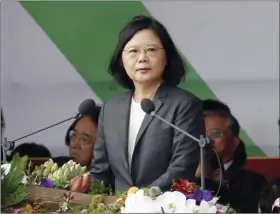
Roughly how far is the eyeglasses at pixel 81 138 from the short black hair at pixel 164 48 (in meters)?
0.29

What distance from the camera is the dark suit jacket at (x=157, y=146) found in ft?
10.3

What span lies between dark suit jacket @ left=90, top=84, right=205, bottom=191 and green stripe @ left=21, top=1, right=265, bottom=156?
0.80 feet

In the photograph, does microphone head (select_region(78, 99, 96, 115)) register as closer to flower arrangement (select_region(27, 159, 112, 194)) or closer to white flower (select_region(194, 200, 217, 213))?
flower arrangement (select_region(27, 159, 112, 194))

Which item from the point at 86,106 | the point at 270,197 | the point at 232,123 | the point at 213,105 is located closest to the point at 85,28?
the point at 86,106

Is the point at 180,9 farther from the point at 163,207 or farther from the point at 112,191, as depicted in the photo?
the point at 163,207

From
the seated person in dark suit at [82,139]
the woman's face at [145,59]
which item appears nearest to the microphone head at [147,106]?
the woman's face at [145,59]

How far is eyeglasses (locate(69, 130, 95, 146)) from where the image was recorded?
11.1 feet

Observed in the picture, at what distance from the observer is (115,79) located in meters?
3.32

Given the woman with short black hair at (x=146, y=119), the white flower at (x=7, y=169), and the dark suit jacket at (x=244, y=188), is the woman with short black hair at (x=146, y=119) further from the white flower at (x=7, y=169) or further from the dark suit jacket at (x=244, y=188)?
the white flower at (x=7, y=169)

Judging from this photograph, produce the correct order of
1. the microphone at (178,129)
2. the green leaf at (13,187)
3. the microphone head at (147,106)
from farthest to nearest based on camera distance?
the microphone head at (147,106) < the microphone at (178,129) < the green leaf at (13,187)

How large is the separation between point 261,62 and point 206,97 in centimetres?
31

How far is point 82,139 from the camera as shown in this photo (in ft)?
11.2

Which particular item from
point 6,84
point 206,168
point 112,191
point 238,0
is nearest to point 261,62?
point 238,0

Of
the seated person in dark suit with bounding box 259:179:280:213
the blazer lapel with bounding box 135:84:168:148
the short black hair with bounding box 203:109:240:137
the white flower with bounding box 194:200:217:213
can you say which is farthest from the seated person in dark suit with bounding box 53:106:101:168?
→ the white flower with bounding box 194:200:217:213
